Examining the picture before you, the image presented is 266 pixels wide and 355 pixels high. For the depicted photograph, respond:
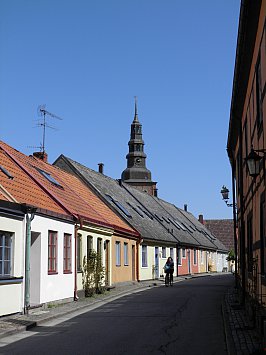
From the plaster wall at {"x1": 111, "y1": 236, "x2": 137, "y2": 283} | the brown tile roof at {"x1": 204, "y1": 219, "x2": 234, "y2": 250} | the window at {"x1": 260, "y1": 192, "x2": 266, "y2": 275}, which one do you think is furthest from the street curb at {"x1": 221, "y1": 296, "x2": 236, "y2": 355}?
the brown tile roof at {"x1": 204, "y1": 219, "x2": 234, "y2": 250}

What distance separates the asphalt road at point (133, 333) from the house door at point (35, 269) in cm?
149

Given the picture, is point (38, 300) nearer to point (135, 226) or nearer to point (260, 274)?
point (260, 274)

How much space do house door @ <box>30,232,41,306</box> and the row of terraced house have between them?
26 millimetres

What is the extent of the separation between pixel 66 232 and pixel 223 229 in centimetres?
6216

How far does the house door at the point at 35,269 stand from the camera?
16.5 meters

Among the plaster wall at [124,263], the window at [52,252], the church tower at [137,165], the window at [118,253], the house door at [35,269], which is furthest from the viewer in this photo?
the church tower at [137,165]

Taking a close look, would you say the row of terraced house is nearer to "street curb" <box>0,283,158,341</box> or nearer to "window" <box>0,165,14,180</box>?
"window" <box>0,165,14,180</box>

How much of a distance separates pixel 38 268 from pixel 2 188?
271 centimetres

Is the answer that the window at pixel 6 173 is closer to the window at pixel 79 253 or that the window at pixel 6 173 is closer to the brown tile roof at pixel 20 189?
the brown tile roof at pixel 20 189

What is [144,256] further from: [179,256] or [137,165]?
[137,165]

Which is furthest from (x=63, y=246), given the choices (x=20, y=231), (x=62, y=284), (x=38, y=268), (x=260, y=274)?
(x=260, y=274)

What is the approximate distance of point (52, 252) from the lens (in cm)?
1802

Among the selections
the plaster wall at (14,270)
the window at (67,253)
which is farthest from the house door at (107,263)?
the plaster wall at (14,270)

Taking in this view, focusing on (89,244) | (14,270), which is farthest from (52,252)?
(89,244)
